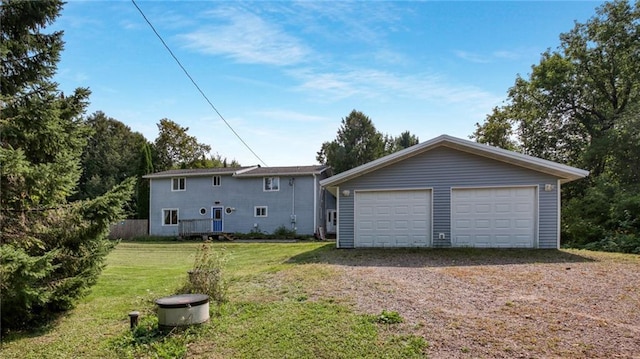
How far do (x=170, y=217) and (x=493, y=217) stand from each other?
841 inches

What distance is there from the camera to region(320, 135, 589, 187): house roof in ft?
34.9

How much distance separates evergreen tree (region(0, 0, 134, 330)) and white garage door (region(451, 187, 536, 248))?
9.39m

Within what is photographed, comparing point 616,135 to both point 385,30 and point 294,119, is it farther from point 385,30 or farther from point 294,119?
point 294,119

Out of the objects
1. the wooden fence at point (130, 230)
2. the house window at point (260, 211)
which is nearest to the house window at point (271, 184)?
the house window at point (260, 211)

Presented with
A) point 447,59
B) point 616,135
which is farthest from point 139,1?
point 616,135

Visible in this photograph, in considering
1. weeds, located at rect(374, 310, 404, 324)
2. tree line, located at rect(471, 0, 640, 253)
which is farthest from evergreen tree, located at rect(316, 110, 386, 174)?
weeds, located at rect(374, 310, 404, 324)

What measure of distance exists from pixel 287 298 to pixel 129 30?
7544 millimetres

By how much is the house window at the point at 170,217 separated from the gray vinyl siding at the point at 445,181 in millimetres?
16905

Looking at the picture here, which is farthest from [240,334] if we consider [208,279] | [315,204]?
[315,204]

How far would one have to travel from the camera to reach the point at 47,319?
591cm

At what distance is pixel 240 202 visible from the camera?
24.6 m

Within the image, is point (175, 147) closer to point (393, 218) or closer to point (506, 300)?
point (393, 218)

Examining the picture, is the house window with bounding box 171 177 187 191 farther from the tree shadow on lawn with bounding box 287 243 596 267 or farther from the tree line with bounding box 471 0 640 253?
the tree line with bounding box 471 0 640 253

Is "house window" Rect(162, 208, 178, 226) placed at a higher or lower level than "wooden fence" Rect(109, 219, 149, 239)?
higher
